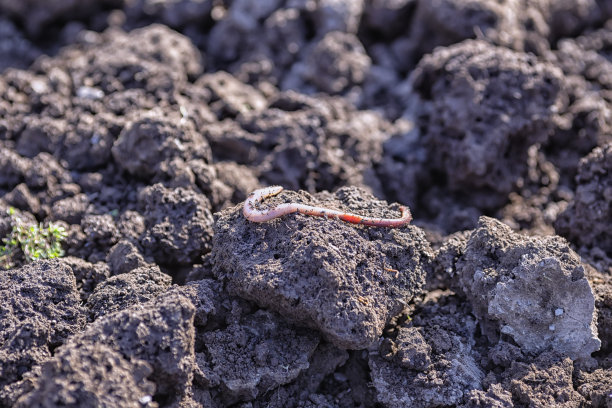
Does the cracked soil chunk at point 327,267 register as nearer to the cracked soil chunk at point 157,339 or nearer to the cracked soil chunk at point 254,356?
the cracked soil chunk at point 254,356

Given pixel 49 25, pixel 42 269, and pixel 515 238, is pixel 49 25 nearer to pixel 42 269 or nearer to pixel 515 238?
pixel 42 269

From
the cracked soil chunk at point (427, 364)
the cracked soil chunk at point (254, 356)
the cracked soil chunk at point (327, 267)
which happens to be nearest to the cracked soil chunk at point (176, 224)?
the cracked soil chunk at point (327, 267)

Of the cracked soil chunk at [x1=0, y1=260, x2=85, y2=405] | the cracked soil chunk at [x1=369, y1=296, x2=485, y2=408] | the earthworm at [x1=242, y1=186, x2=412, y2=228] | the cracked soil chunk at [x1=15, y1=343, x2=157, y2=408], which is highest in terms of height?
the earthworm at [x1=242, y1=186, x2=412, y2=228]

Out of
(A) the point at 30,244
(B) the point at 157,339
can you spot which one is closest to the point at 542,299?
(B) the point at 157,339

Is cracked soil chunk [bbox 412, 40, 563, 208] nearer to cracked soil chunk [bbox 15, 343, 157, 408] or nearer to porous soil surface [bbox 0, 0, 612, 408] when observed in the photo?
porous soil surface [bbox 0, 0, 612, 408]

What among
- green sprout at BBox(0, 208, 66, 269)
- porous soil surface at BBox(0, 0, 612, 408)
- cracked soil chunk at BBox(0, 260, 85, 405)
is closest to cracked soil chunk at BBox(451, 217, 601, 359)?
porous soil surface at BBox(0, 0, 612, 408)

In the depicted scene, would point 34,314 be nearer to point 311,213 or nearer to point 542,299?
point 311,213

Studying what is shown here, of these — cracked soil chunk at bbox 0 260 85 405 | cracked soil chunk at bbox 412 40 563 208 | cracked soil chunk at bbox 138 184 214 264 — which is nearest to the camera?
cracked soil chunk at bbox 0 260 85 405

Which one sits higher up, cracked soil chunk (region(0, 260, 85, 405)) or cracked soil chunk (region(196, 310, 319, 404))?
cracked soil chunk (region(0, 260, 85, 405))
